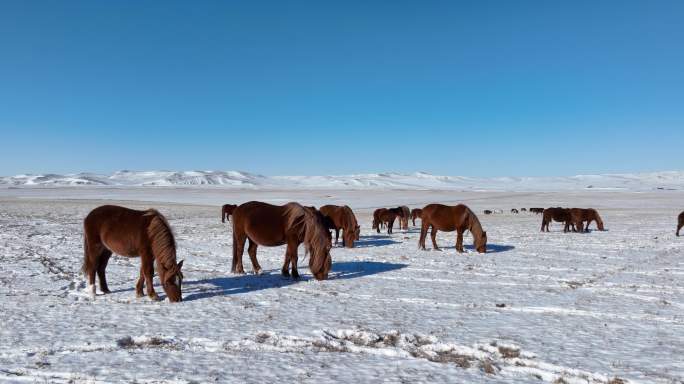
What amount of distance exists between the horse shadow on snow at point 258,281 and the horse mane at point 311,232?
1.97ft

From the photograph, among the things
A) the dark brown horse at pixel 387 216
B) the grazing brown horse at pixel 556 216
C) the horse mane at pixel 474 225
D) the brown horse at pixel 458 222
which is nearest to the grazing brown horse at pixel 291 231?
the brown horse at pixel 458 222

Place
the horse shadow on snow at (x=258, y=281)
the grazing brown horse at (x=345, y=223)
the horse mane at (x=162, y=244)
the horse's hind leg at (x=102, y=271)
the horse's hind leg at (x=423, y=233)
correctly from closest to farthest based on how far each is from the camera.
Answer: the horse mane at (x=162, y=244) → the horse's hind leg at (x=102, y=271) → the horse shadow on snow at (x=258, y=281) → the horse's hind leg at (x=423, y=233) → the grazing brown horse at (x=345, y=223)

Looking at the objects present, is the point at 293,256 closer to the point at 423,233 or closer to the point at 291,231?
the point at 291,231

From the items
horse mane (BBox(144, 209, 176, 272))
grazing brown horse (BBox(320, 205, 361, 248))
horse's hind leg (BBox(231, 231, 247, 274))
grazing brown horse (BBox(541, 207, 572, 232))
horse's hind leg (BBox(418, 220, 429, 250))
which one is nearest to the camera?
horse mane (BBox(144, 209, 176, 272))

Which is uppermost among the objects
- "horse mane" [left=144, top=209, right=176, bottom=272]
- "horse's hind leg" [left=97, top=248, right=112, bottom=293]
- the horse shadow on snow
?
"horse mane" [left=144, top=209, right=176, bottom=272]

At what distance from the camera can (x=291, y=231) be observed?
11242mm

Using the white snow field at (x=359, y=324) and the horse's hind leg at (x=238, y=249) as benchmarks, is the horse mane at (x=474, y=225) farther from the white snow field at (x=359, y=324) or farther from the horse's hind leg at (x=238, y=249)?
the horse's hind leg at (x=238, y=249)

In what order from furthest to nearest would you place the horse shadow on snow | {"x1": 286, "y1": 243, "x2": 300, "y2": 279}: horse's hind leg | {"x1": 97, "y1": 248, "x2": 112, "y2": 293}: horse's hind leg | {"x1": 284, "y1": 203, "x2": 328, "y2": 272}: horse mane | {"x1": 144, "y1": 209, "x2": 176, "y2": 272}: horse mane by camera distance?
{"x1": 286, "y1": 243, "x2": 300, "y2": 279}: horse's hind leg < {"x1": 284, "y1": 203, "x2": 328, "y2": 272}: horse mane < the horse shadow on snow < {"x1": 97, "y1": 248, "x2": 112, "y2": 293}: horse's hind leg < {"x1": 144, "y1": 209, "x2": 176, "y2": 272}: horse mane

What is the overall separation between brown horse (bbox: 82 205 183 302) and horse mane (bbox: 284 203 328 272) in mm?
3104

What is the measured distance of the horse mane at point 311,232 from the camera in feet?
36.3

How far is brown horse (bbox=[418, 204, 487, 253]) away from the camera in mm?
15984

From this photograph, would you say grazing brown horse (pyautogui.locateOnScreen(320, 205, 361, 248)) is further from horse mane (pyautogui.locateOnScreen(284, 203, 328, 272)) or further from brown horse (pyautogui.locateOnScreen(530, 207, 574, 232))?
brown horse (pyautogui.locateOnScreen(530, 207, 574, 232))

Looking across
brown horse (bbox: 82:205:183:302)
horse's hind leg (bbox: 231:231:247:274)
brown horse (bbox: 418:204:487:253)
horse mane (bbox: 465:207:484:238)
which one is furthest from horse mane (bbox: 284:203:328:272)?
horse mane (bbox: 465:207:484:238)

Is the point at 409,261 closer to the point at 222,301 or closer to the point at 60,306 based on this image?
the point at 222,301
